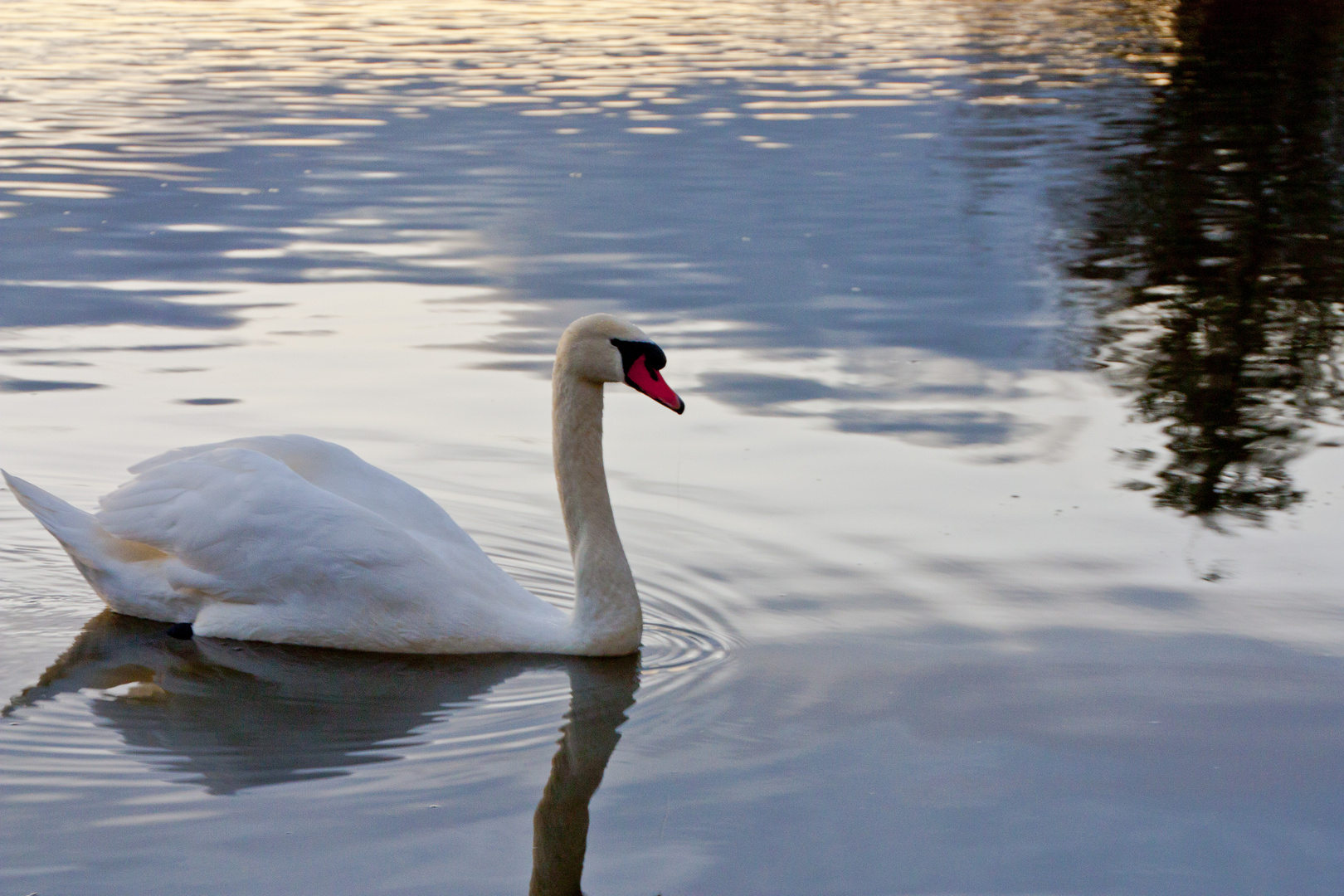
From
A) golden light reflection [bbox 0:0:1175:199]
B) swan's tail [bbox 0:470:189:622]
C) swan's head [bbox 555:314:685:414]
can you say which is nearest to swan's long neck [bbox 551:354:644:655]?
swan's head [bbox 555:314:685:414]

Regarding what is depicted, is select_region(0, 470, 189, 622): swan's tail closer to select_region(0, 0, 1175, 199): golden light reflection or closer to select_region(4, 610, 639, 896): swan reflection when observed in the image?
select_region(4, 610, 639, 896): swan reflection

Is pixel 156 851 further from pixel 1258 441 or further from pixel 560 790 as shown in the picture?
pixel 1258 441

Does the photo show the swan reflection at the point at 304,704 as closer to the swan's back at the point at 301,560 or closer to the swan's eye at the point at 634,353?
the swan's back at the point at 301,560

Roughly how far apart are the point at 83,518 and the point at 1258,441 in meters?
5.66

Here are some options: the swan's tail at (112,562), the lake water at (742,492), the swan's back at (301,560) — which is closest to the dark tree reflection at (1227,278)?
the lake water at (742,492)

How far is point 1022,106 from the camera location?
2453 cm

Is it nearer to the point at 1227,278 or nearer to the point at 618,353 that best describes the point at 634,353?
the point at 618,353

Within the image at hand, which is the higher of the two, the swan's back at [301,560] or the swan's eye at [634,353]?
the swan's eye at [634,353]

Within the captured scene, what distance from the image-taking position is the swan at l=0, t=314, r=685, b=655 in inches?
257

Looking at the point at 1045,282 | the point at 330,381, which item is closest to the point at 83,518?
the point at 330,381

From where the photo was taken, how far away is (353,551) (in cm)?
650

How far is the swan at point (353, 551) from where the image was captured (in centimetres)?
652

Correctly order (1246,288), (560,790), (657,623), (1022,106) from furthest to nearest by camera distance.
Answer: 1. (1022,106)
2. (1246,288)
3. (657,623)
4. (560,790)

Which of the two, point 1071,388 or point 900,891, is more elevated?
point 900,891
